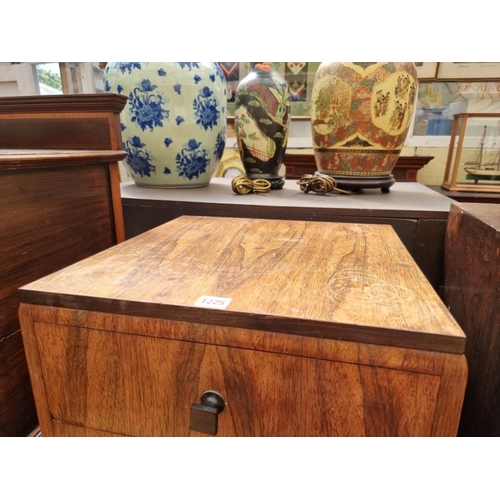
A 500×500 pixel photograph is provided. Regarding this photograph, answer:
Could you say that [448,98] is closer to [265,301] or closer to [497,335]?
[497,335]

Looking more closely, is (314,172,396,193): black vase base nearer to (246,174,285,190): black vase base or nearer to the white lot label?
(246,174,285,190): black vase base

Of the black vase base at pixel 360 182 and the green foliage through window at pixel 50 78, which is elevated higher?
the green foliage through window at pixel 50 78

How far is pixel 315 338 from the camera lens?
0.33 metres

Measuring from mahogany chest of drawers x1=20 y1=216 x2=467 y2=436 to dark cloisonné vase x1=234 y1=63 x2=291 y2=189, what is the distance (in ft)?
2.03

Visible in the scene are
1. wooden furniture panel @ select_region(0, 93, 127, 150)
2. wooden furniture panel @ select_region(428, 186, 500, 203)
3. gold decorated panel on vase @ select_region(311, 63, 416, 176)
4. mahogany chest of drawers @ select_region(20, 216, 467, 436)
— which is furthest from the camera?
wooden furniture panel @ select_region(428, 186, 500, 203)

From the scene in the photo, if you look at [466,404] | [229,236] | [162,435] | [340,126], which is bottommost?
[466,404]

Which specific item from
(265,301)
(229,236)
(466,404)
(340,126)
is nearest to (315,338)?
(265,301)

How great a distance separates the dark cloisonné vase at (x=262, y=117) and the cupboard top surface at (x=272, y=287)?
19.5 inches

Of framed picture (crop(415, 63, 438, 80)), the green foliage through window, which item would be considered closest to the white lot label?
framed picture (crop(415, 63, 438, 80))

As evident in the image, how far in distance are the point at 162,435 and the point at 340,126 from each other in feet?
2.57

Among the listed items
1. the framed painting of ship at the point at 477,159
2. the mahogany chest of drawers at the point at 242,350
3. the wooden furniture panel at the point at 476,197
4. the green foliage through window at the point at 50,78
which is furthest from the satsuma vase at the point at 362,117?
the green foliage through window at the point at 50,78

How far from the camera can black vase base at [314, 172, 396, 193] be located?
0.96 m

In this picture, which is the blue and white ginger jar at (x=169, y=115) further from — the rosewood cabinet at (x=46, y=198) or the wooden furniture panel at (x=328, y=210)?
the rosewood cabinet at (x=46, y=198)

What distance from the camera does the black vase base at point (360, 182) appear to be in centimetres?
96
